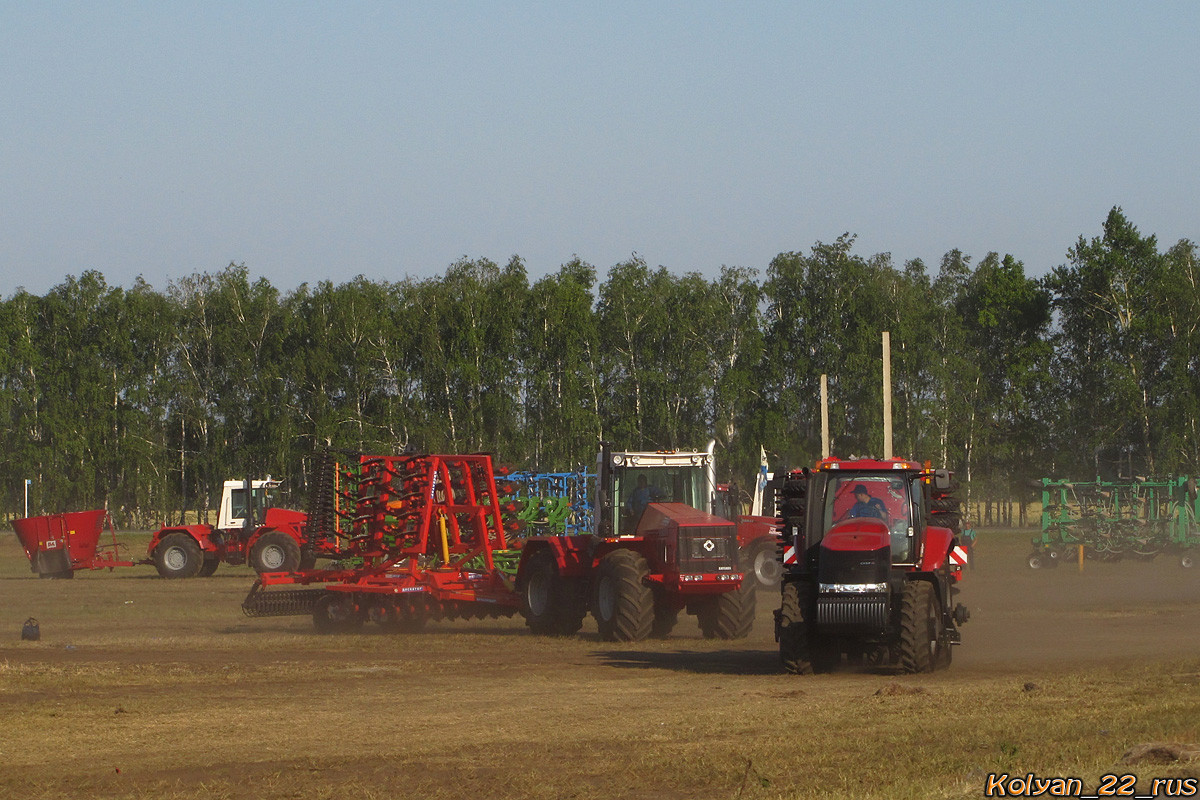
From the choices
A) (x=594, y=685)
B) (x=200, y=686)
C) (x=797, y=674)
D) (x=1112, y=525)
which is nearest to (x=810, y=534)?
(x=797, y=674)

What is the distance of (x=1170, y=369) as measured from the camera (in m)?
49.2

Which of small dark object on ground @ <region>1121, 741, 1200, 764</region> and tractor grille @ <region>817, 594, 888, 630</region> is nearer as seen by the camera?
small dark object on ground @ <region>1121, 741, 1200, 764</region>

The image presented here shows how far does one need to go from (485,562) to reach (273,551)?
14319mm

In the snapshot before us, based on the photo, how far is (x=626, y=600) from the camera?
1669cm

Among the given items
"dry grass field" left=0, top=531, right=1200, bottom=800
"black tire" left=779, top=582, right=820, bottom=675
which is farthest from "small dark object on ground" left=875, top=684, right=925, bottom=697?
"black tire" left=779, top=582, right=820, bottom=675

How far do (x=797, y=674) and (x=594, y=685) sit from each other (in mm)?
1977

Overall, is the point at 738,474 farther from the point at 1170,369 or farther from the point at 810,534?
the point at 810,534

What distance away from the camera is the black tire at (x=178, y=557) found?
33.5m

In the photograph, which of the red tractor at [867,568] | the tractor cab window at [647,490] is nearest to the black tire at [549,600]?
the tractor cab window at [647,490]

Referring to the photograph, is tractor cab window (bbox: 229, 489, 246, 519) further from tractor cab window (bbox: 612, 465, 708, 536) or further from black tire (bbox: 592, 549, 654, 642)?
black tire (bbox: 592, 549, 654, 642)

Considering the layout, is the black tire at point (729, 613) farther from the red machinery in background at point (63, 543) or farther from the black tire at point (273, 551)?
the red machinery in background at point (63, 543)

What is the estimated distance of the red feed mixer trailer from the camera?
55.2ft

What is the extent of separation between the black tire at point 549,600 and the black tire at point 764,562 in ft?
28.4

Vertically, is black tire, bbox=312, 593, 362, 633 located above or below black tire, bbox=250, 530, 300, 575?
below
